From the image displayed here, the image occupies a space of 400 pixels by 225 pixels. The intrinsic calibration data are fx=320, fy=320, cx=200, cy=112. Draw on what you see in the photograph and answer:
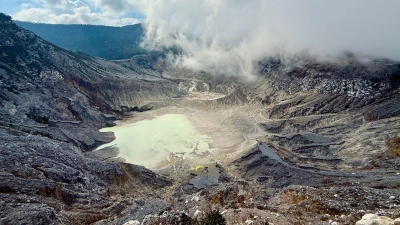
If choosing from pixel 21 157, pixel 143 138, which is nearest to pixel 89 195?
pixel 21 157

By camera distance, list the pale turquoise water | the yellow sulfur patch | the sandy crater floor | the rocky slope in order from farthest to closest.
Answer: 1. the sandy crater floor
2. the pale turquoise water
3. the yellow sulfur patch
4. the rocky slope

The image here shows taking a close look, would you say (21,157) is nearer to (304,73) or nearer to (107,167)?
(107,167)

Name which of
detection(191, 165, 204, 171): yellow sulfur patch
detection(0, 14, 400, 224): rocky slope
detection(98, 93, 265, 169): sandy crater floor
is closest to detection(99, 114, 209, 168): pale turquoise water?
detection(98, 93, 265, 169): sandy crater floor

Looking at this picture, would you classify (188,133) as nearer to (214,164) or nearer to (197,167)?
(214,164)

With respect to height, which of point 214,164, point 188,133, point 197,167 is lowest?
point 214,164

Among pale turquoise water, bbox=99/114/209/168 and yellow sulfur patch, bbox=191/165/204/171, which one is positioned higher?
pale turquoise water, bbox=99/114/209/168

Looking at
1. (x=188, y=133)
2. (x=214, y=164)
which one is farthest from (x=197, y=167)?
(x=188, y=133)

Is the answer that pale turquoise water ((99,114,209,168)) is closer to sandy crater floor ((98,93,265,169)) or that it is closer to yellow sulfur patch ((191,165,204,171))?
sandy crater floor ((98,93,265,169))
